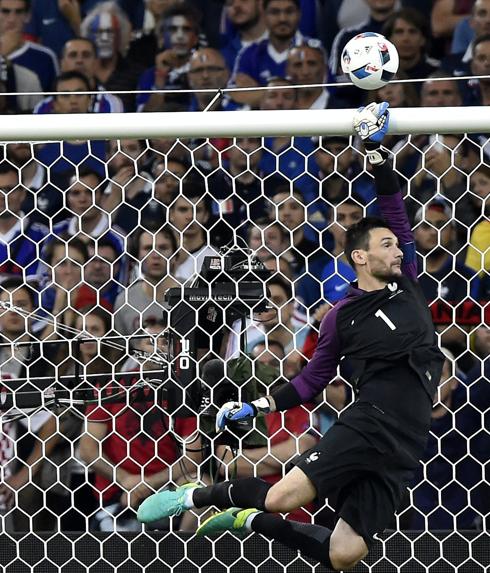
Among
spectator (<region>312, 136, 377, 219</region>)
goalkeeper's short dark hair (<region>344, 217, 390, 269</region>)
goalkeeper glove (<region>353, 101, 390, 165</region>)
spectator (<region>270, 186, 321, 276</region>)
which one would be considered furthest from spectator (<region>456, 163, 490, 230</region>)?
goalkeeper glove (<region>353, 101, 390, 165</region>)

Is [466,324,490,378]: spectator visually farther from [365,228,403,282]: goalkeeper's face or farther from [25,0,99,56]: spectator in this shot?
[25,0,99,56]: spectator

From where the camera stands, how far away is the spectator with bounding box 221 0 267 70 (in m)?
6.86

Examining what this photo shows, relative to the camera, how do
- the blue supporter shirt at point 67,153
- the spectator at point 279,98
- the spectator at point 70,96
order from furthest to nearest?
the spectator at point 70,96 → the spectator at point 279,98 → the blue supporter shirt at point 67,153

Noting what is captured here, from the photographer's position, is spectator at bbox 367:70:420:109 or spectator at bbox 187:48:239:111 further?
spectator at bbox 187:48:239:111

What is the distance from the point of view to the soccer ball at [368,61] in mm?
4219

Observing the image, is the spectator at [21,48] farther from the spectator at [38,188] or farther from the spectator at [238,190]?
the spectator at [238,190]

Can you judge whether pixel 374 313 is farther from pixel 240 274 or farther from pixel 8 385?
pixel 8 385

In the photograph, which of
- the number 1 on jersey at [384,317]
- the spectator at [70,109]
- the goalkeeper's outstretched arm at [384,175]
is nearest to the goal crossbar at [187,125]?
the goalkeeper's outstretched arm at [384,175]

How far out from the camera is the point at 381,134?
13.9ft

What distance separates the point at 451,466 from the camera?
5.24 m

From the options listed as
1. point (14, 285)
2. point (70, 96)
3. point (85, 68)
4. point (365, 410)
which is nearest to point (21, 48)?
point (85, 68)

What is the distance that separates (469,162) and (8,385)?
2.30 m

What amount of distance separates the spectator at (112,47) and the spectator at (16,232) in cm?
130

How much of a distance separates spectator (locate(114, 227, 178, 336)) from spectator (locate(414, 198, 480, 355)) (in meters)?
1.00
